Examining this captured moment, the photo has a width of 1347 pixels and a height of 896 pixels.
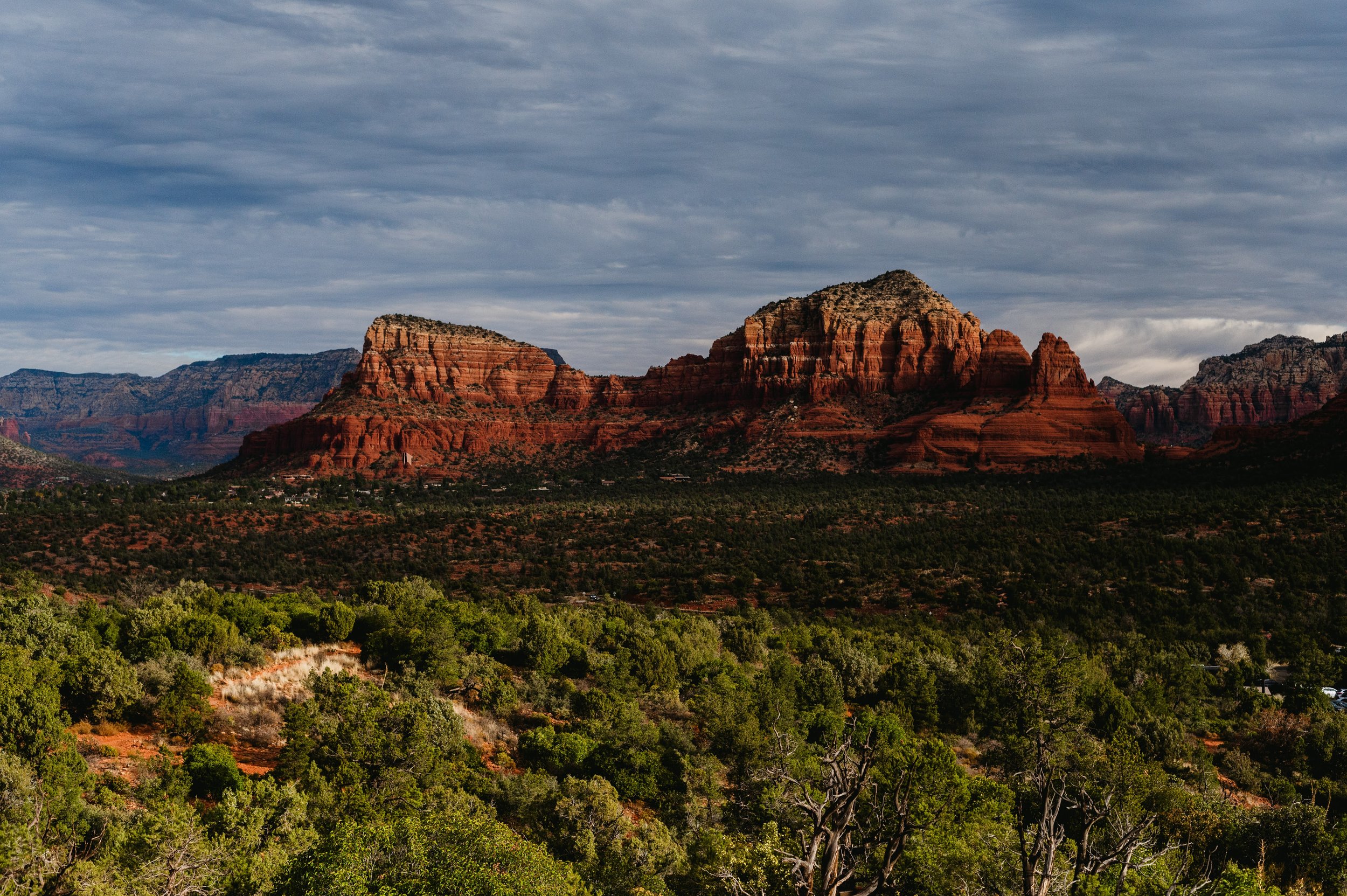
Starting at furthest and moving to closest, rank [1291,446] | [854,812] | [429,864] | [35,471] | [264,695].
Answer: [35,471] → [1291,446] → [264,695] → [854,812] → [429,864]

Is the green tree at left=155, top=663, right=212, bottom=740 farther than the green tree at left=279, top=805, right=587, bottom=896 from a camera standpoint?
Yes

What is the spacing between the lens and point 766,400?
13612 centimetres

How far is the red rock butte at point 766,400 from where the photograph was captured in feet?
373

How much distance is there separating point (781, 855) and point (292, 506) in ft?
280

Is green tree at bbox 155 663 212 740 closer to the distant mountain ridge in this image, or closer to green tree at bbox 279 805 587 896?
green tree at bbox 279 805 587 896

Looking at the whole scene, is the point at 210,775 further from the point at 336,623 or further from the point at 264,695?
the point at 336,623

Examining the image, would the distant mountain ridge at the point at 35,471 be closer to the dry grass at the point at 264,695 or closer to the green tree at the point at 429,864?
the dry grass at the point at 264,695

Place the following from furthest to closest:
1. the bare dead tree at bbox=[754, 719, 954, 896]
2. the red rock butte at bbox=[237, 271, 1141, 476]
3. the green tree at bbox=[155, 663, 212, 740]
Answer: the red rock butte at bbox=[237, 271, 1141, 476] → the green tree at bbox=[155, 663, 212, 740] → the bare dead tree at bbox=[754, 719, 954, 896]

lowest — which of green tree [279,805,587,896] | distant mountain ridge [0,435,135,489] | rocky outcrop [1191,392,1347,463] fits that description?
distant mountain ridge [0,435,135,489]

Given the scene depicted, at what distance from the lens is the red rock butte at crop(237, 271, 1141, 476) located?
11375cm

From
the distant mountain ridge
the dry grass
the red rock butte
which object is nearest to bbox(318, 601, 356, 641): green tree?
the dry grass

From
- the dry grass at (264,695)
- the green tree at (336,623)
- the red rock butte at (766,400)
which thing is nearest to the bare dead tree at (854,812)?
the dry grass at (264,695)

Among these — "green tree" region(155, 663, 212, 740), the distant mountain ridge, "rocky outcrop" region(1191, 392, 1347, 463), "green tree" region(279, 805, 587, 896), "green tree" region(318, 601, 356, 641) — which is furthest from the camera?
the distant mountain ridge

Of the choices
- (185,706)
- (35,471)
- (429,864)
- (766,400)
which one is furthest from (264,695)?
(35,471)
